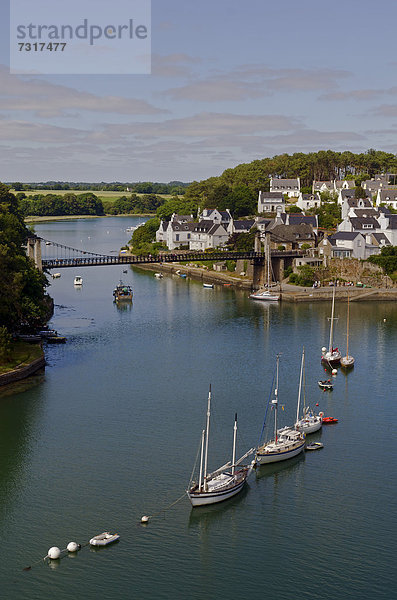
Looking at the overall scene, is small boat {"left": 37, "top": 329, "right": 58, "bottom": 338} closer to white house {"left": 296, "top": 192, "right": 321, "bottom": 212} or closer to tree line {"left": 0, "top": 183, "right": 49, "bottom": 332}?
tree line {"left": 0, "top": 183, "right": 49, "bottom": 332}

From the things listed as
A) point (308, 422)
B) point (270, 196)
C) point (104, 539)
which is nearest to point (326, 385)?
point (308, 422)

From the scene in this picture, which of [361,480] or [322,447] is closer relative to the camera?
[361,480]

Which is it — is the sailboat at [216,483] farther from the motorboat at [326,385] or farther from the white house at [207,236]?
the white house at [207,236]

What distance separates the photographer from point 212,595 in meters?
25.9

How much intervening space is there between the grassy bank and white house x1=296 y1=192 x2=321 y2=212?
3030 inches

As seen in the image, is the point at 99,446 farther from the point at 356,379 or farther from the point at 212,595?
the point at 356,379

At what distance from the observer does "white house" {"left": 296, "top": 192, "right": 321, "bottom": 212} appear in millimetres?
123062

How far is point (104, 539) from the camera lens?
2842 centimetres

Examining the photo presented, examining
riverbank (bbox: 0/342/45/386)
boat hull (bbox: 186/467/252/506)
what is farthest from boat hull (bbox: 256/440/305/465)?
riverbank (bbox: 0/342/45/386)

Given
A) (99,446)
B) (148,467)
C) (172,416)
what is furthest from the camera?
(172,416)

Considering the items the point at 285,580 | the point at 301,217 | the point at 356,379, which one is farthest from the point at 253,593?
the point at 301,217

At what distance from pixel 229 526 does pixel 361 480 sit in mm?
7911

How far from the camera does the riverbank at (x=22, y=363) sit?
4794cm

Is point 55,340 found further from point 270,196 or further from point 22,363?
point 270,196
